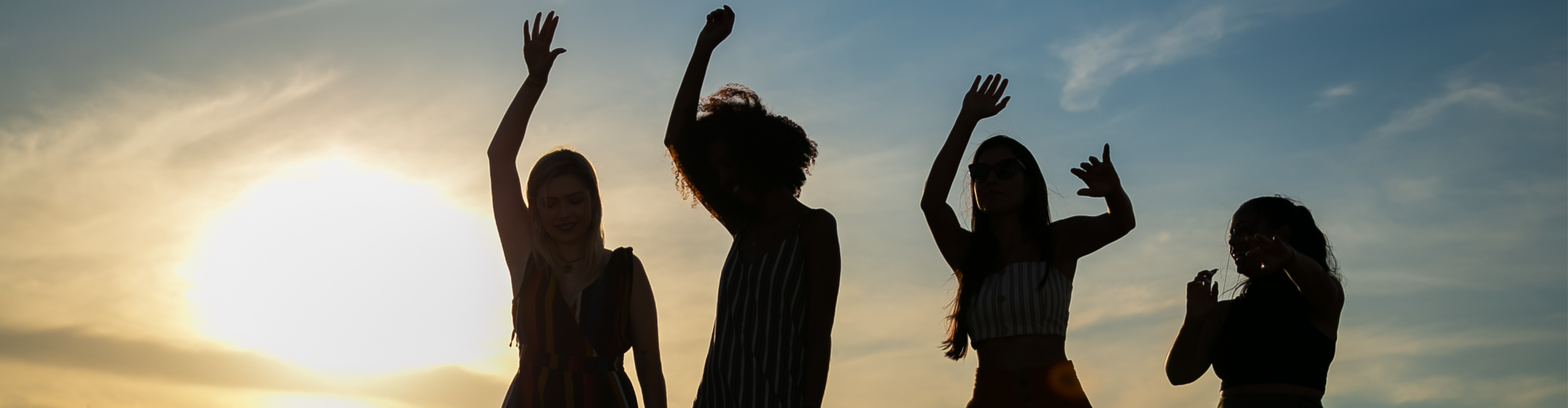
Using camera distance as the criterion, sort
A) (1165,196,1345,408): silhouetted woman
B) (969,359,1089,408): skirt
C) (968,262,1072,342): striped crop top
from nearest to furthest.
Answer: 1. (969,359,1089,408): skirt
2. (968,262,1072,342): striped crop top
3. (1165,196,1345,408): silhouetted woman

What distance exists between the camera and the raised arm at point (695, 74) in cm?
649

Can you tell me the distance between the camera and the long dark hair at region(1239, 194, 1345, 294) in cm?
671

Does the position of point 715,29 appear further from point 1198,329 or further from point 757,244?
point 1198,329

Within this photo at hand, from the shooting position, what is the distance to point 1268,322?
6555 millimetres

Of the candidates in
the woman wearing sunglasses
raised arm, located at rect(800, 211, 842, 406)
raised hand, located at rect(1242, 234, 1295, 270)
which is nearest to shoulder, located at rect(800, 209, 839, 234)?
raised arm, located at rect(800, 211, 842, 406)

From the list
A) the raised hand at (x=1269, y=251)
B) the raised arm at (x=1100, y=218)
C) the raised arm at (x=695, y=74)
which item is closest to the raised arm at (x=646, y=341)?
the raised arm at (x=695, y=74)

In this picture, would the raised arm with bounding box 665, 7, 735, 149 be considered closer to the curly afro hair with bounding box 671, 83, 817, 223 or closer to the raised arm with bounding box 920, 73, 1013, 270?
the curly afro hair with bounding box 671, 83, 817, 223

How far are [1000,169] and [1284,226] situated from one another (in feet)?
5.24

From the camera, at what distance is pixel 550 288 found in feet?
20.0

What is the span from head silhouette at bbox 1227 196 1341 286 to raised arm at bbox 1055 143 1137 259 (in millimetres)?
718

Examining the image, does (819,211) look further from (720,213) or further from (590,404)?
(590,404)

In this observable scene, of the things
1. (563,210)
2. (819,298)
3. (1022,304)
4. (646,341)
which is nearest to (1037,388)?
(1022,304)

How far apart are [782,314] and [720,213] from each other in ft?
2.86

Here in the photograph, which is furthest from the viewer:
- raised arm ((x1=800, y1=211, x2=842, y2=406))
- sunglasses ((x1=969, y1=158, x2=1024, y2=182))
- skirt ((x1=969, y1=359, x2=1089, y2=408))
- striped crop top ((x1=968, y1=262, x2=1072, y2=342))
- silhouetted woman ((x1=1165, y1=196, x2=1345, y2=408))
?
sunglasses ((x1=969, y1=158, x2=1024, y2=182))
